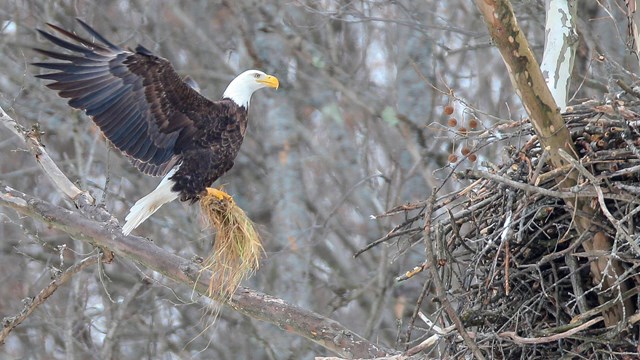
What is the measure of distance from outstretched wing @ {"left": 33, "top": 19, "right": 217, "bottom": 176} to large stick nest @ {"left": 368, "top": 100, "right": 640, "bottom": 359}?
230cm

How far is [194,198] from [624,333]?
3.24m

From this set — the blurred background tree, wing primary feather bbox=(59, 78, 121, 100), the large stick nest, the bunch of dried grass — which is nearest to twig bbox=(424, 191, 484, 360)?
the large stick nest

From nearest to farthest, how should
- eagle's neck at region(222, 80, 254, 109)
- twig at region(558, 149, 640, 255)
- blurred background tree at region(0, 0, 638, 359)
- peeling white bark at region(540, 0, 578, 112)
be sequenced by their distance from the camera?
twig at region(558, 149, 640, 255), peeling white bark at region(540, 0, 578, 112), eagle's neck at region(222, 80, 254, 109), blurred background tree at region(0, 0, 638, 359)

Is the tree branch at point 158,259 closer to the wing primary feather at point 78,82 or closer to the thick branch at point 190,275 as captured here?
the thick branch at point 190,275

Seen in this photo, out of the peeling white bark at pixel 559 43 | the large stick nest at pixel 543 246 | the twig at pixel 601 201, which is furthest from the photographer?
the peeling white bark at pixel 559 43

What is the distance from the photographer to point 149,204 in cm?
668

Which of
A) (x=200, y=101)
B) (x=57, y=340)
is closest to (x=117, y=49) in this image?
(x=200, y=101)

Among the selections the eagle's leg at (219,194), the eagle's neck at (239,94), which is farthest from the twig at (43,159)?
the eagle's neck at (239,94)

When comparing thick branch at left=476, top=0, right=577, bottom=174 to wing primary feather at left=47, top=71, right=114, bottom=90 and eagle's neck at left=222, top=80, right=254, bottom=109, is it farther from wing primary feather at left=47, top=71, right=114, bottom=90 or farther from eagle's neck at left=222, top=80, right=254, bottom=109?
eagle's neck at left=222, top=80, right=254, bottom=109

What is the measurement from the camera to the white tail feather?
6.34 m

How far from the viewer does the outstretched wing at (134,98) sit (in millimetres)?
6320

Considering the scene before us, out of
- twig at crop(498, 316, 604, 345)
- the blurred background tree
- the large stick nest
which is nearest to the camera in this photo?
twig at crop(498, 316, 604, 345)

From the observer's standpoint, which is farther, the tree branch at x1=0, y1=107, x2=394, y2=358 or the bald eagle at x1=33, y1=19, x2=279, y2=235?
the bald eagle at x1=33, y1=19, x2=279, y2=235

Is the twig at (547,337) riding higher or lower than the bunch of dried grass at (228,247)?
lower
